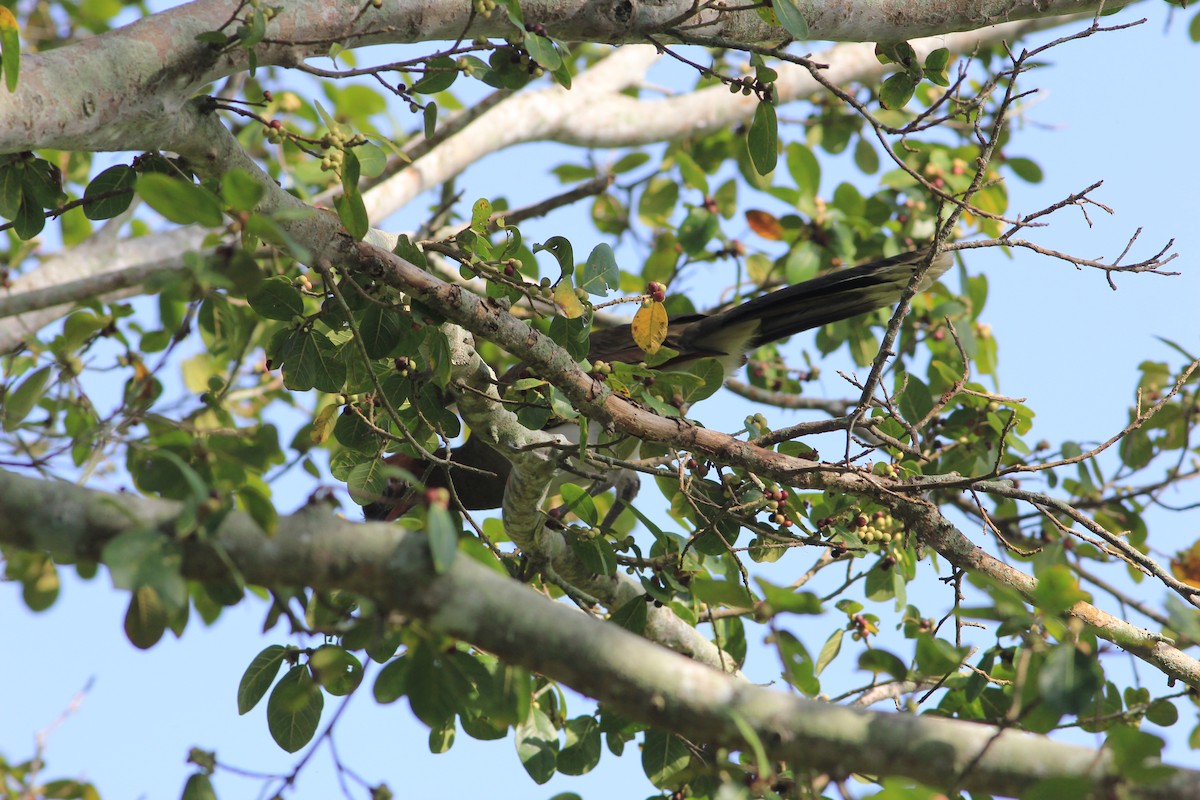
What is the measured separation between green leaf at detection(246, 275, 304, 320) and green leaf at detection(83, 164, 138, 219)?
0.46m

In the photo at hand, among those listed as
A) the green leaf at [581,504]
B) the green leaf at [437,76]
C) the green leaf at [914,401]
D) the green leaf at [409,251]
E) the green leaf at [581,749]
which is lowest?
the green leaf at [581,749]

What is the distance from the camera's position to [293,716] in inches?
84.8

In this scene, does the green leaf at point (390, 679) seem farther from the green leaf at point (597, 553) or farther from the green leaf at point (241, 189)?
the green leaf at point (597, 553)

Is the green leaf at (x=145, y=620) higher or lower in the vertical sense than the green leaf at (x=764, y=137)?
lower

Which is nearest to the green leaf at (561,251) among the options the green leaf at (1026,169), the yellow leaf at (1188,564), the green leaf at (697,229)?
the green leaf at (697,229)

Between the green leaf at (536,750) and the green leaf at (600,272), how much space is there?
3.41 ft

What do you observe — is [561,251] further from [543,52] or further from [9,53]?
[9,53]

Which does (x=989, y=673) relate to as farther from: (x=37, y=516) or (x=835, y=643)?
(x=37, y=516)

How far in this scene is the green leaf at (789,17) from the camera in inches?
92.3

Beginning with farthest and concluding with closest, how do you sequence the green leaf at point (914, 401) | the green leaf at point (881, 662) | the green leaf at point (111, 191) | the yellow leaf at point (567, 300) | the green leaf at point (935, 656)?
the green leaf at point (914, 401), the green leaf at point (111, 191), the yellow leaf at point (567, 300), the green leaf at point (881, 662), the green leaf at point (935, 656)

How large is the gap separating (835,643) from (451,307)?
4.95 ft

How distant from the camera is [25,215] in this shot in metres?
2.47

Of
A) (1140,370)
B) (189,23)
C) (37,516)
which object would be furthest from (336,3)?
(1140,370)

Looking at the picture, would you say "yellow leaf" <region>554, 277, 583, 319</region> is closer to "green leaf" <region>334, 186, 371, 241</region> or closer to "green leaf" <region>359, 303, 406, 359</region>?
"green leaf" <region>359, 303, 406, 359</region>
